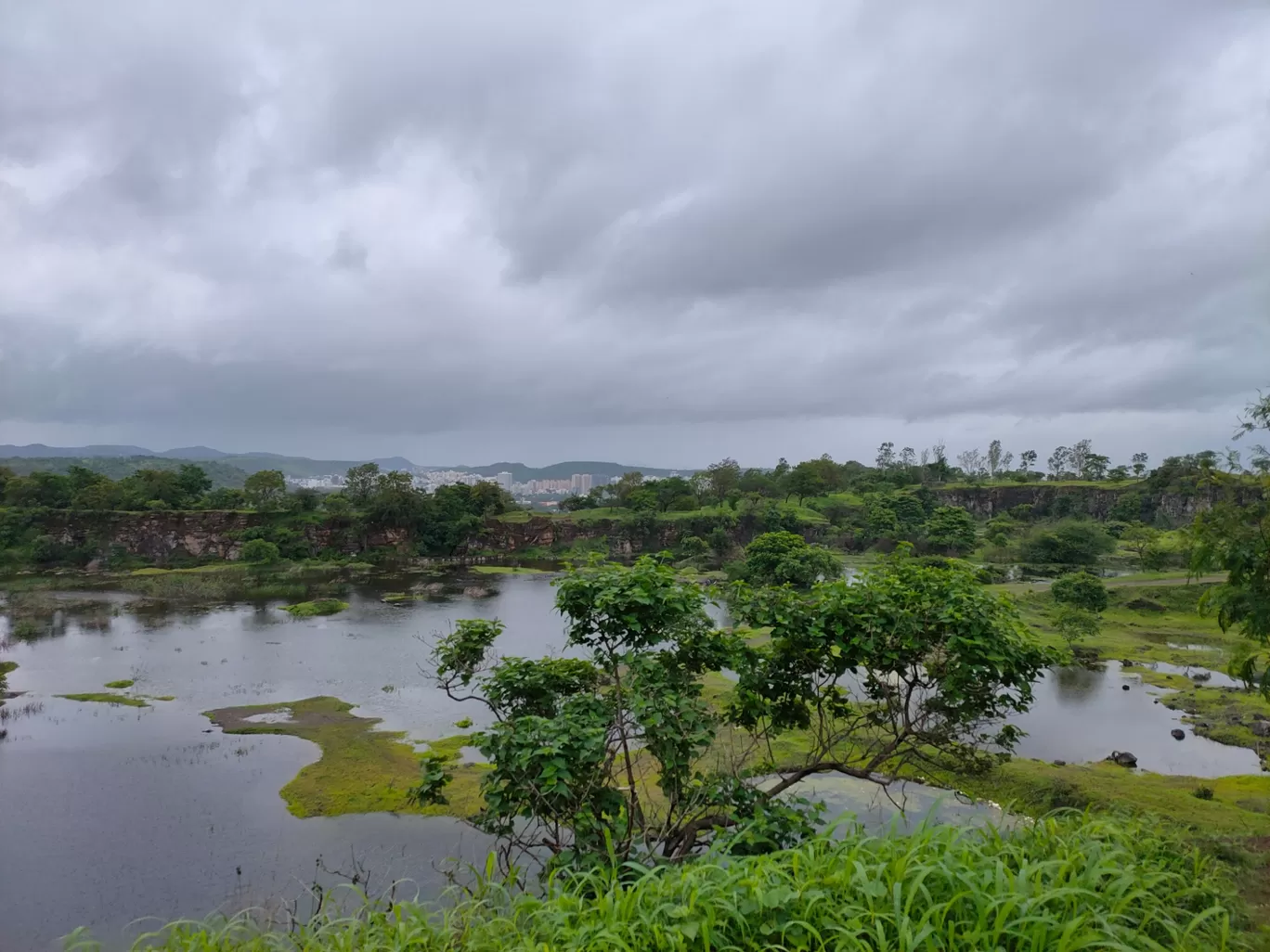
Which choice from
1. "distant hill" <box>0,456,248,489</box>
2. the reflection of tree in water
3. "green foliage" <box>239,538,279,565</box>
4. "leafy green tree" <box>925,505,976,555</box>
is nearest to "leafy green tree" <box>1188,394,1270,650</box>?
the reflection of tree in water

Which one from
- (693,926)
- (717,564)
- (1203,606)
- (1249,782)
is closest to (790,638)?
(693,926)

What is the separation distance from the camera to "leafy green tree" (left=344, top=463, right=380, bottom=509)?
63750 mm

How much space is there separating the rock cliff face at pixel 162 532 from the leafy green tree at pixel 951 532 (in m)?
48.8

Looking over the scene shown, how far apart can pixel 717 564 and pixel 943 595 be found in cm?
4952

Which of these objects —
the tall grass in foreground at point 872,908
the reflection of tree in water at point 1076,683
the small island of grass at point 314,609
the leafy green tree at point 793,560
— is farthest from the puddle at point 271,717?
the reflection of tree in water at point 1076,683

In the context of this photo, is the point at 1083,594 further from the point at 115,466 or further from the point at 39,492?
the point at 115,466

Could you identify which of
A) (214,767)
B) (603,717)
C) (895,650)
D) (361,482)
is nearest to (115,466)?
(361,482)

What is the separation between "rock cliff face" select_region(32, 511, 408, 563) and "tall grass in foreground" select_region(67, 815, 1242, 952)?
198 feet

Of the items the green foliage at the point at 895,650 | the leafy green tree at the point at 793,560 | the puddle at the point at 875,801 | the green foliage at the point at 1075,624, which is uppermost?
the green foliage at the point at 895,650

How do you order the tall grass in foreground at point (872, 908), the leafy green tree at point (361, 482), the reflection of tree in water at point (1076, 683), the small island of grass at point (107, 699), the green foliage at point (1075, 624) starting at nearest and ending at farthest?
the tall grass in foreground at point (872, 908)
the small island of grass at point (107, 699)
the reflection of tree in water at point (1076, 683)
the green foliage at point (1075, 624)
the leafy green tree at point (361, 482)

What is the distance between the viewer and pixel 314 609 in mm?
36031

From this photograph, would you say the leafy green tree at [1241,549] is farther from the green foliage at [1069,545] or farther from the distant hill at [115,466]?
the distant hill at [115,466]

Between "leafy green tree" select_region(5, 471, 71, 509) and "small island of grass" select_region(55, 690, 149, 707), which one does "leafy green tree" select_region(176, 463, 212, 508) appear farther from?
"small island of grass" select_region(55, 690, 149, 707)

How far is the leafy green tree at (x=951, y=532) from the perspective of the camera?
53562mm
